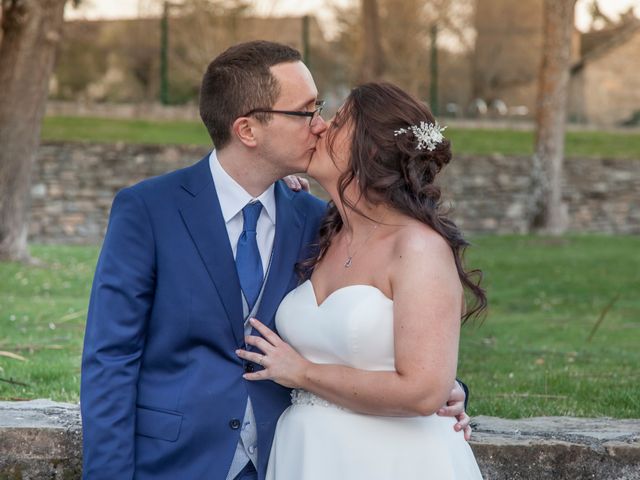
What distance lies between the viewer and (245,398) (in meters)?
3.37

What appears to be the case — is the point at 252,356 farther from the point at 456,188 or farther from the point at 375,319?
the point at 456,188

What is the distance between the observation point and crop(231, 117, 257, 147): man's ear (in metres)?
3.48

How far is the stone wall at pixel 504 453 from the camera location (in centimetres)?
397

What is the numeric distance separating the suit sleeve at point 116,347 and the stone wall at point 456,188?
15670 mm

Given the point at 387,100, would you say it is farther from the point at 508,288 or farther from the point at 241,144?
the point at 508,288

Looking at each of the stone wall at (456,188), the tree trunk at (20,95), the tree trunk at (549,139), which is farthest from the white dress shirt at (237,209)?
the tree trunk at (549,139)

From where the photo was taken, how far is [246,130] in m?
3.50

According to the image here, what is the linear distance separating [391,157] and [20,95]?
1156 centimetres

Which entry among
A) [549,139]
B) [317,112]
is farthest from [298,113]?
[549,139]

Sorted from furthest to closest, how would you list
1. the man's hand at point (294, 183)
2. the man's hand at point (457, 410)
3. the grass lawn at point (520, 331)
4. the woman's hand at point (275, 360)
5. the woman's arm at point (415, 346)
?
the grass lawn at point (520, 331) < the man's hand at point (294, 183) < the man's hand at point (457, 410) < the woman's hand at point (275, 360) < the woman's arm at point (415, 346)

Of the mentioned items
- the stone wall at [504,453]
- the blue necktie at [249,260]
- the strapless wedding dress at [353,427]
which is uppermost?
the blue necktie at [249,260]

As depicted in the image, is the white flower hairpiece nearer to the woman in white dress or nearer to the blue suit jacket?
the woman in white dress

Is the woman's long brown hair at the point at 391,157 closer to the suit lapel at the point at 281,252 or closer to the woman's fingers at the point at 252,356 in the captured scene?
the suit lapel at the point at 281,252

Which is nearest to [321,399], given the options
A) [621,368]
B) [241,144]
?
[241,144]
